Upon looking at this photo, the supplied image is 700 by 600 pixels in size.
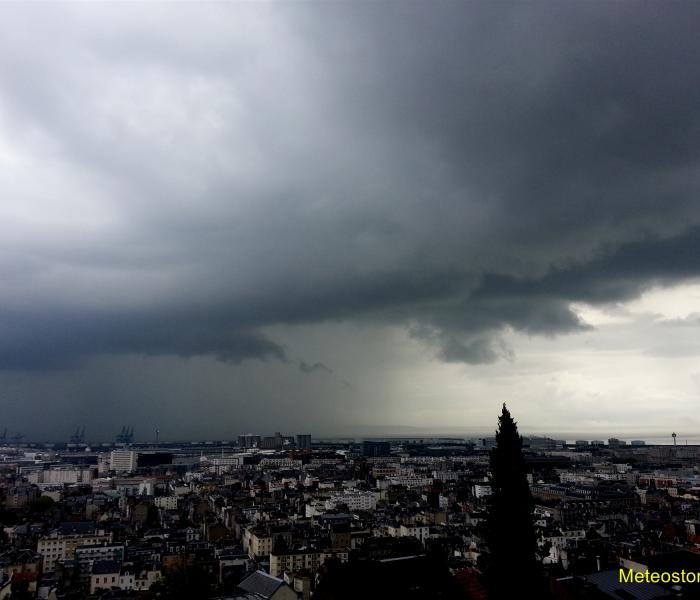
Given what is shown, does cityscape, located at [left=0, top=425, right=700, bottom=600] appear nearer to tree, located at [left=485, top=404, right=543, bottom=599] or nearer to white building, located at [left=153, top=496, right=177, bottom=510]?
white building, located at [left=153, top=496, right=177, bottom=510]

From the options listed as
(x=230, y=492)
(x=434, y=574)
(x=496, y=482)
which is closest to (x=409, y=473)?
(x=230, y=492)

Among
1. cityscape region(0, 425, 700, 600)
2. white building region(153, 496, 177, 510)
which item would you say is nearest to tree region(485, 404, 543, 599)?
cityscape region(0, 425, 700, 600)

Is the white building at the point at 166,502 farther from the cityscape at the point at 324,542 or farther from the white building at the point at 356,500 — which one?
the white building at the point at 356,500

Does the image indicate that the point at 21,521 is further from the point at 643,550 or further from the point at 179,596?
the point at 643,550

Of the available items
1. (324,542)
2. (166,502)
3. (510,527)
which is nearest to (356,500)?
(166,502)

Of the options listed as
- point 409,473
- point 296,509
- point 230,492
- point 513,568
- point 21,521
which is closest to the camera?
point 513,568

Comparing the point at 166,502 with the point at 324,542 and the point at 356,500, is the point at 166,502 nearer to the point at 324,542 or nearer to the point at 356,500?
the point at 356,500

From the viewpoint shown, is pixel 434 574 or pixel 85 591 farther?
pixel 85 591

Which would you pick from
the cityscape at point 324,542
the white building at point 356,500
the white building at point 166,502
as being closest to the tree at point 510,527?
the cityscape at point 324,542
